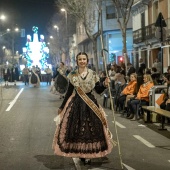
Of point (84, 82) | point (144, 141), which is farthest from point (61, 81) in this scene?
point (84, 82)

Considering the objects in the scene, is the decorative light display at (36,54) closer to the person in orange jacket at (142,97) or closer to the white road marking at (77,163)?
the person in orange jacket at (142,97)

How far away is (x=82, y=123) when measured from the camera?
278 inches

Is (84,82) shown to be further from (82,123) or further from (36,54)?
(36,54)

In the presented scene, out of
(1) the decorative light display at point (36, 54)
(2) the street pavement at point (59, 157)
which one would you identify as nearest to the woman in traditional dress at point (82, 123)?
(2) the street pavement at point (59, 157)

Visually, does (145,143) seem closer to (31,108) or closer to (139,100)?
(139,100)

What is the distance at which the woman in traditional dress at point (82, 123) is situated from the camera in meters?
6.98

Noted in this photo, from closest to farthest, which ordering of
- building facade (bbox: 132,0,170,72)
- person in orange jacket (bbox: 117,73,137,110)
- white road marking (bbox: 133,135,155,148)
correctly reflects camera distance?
white road marking (bbox: 133,135,155,148)
person in orange jacket (bbox: 117,73,137,110)
building facade (bbox: 132,0,170,72)

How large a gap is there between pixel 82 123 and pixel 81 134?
0.19 m

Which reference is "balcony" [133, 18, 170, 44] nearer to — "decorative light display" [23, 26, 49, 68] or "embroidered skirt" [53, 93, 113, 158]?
"embroidered skirt" [53, 93, 113, 158]

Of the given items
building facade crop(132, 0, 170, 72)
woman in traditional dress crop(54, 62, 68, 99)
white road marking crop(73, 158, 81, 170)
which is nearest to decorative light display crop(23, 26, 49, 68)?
building facade crop(132, 0, 170, 72)

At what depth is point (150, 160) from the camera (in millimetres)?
7668

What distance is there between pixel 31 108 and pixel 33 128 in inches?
213

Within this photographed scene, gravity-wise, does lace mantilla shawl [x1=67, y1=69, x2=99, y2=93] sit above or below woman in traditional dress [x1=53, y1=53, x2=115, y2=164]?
above

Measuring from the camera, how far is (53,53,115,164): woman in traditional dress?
6980 mm
